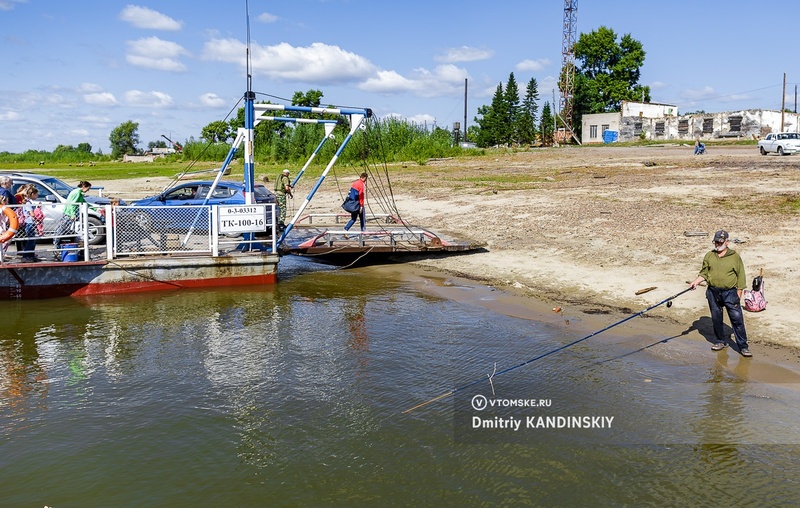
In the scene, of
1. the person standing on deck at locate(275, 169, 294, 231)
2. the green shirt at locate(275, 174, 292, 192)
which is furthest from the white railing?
the green shirt at locate(275, 174, 292, 192)

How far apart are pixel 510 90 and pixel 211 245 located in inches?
2822

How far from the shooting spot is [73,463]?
270 inches

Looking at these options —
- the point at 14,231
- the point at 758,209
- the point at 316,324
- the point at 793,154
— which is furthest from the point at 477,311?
the point at 793,154

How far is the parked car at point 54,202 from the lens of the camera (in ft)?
47.0

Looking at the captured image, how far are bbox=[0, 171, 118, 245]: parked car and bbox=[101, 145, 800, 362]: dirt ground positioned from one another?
7.20 meters

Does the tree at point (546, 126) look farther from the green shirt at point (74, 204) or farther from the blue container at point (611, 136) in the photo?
the green shirt at point (74, 204)

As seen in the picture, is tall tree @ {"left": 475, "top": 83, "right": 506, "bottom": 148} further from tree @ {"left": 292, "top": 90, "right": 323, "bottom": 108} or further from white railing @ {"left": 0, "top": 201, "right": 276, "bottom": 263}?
white railing @ {"left": 0, "top": 201, "right": 276, "bottom": 263}

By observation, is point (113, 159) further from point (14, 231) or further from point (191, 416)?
point (191, 416)

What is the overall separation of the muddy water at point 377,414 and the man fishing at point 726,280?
1.87ft

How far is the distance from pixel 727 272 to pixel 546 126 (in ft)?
241

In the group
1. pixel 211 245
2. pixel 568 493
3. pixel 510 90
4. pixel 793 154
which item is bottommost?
pixel 568 493

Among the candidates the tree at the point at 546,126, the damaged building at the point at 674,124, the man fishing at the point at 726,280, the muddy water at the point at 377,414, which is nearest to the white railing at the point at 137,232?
the muddy water at the point at 377,414

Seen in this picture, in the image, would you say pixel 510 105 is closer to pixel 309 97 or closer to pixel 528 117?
pixel 528 117

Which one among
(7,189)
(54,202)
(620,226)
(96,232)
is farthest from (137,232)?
(620,226)
